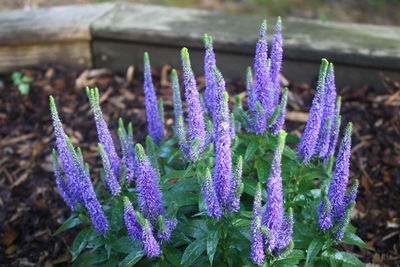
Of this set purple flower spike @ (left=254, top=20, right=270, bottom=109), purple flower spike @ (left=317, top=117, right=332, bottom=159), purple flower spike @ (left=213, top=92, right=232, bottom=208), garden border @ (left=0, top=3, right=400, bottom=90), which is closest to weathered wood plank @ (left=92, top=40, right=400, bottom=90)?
garden border @ (left=0, top=3, right=400, bottom=90)

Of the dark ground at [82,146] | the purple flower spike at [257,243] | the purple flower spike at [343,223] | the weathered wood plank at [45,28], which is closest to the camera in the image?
the purple flower spike at [257,243]

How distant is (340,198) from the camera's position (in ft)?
8.04

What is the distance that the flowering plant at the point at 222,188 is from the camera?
7.30ft

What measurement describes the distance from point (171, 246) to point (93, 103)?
91 cm

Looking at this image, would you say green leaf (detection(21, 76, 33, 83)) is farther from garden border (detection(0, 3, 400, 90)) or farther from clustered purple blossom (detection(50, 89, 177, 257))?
clustered purple blossom (detection(50, 89, 177, 257))

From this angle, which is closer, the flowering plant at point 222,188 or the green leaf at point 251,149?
the flowering plant at point 222,188

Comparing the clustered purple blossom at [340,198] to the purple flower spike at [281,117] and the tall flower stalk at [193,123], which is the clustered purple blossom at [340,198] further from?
the tall flower stalk at [193,123]

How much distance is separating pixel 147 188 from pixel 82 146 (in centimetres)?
277

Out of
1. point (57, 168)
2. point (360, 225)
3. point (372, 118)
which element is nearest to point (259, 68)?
point (57, 168)

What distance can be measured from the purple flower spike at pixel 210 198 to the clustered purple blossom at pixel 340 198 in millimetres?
577

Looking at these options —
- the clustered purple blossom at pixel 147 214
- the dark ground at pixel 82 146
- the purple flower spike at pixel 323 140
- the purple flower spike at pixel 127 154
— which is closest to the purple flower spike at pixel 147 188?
the clustered purple blossom at pixel 147 214

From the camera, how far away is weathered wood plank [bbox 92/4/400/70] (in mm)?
5020

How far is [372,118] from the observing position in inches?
197

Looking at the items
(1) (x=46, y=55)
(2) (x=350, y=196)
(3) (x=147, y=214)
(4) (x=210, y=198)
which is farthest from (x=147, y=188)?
(1) (x=46, y=55)
